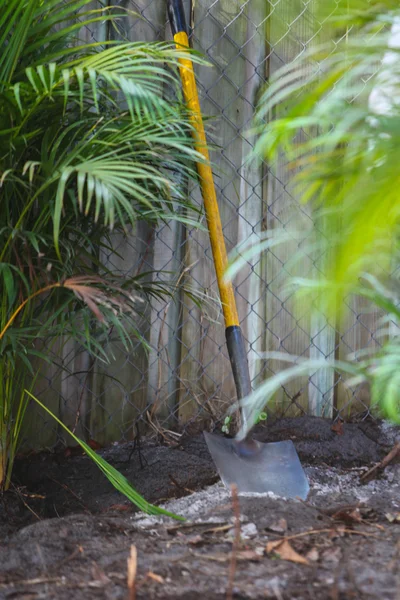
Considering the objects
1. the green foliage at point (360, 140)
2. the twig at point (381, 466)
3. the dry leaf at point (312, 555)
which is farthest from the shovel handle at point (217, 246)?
the green foliage at point (360, 140)

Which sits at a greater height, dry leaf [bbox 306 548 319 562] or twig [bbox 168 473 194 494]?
dry leaf [bbox 306 548 319 562]

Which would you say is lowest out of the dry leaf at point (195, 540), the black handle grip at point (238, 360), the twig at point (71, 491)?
the twig at point (71, 491)

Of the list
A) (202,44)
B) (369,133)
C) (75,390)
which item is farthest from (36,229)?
(202,44)

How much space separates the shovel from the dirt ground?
0.07 meters

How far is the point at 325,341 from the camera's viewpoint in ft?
7.64

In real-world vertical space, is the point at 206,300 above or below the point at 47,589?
above

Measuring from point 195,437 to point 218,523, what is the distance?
84 centimetres

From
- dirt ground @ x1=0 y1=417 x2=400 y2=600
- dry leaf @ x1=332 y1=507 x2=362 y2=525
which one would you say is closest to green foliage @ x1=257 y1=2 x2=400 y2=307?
dirt ground @ x1=0 y1=417 x2=400 y2=600

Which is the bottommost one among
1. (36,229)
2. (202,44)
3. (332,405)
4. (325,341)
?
(332,405)

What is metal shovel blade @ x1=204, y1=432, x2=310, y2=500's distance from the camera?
1644 mm

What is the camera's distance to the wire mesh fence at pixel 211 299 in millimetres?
2084

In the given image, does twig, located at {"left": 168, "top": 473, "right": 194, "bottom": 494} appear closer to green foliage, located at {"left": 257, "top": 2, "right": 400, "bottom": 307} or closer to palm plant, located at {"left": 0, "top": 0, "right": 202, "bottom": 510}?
A: palm plant, located at {"left": 0, "top": 0, "right": 202, "bottom": 510}

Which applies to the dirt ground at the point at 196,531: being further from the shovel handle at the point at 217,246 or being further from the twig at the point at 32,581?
the shovel handle at the point at 217,246

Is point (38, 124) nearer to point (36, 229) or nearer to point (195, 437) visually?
point (36, 229)
